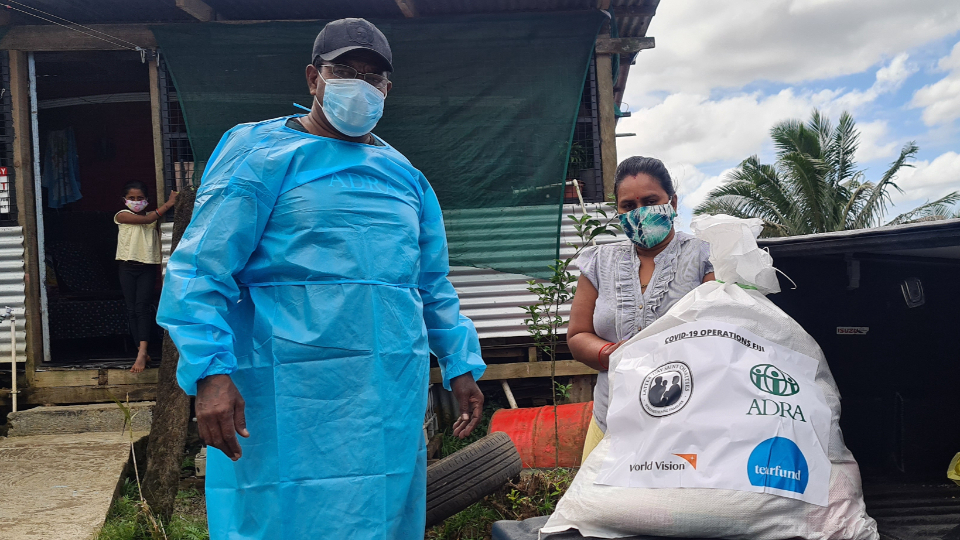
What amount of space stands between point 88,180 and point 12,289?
3.58 metres

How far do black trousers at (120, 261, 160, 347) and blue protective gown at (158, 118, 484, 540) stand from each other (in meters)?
4.71

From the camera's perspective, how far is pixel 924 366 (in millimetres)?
2920

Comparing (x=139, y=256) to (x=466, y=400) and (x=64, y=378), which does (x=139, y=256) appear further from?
(x=466, y=400)

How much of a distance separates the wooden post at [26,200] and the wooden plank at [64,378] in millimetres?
67

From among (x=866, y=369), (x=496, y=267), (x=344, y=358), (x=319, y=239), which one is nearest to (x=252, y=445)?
(x=344, y=358)

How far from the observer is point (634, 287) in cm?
236

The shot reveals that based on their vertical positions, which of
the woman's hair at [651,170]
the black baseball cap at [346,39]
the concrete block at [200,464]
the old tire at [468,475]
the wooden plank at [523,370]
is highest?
the black baseball cap at [346,39]

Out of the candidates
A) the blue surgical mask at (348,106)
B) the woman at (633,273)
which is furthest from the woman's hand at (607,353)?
the blue surgical mask at (348,106)

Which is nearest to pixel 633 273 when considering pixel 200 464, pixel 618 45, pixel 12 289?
pixel 200 464

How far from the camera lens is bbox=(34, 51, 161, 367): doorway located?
7305mm

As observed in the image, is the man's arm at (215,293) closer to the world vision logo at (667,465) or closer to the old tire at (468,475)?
the world vision logo at (667,465)

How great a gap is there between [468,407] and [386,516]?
484 mm

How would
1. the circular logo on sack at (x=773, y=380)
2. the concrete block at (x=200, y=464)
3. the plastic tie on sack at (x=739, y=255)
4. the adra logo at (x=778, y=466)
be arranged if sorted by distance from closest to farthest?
the adra logo at (x=778, y=466) → the circular logo on sack at (x=773, y=380) → the plastic tie on sack at (x=739, y=255) → the concrete block at (x=200, y=464)

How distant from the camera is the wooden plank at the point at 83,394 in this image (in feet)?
19.7
